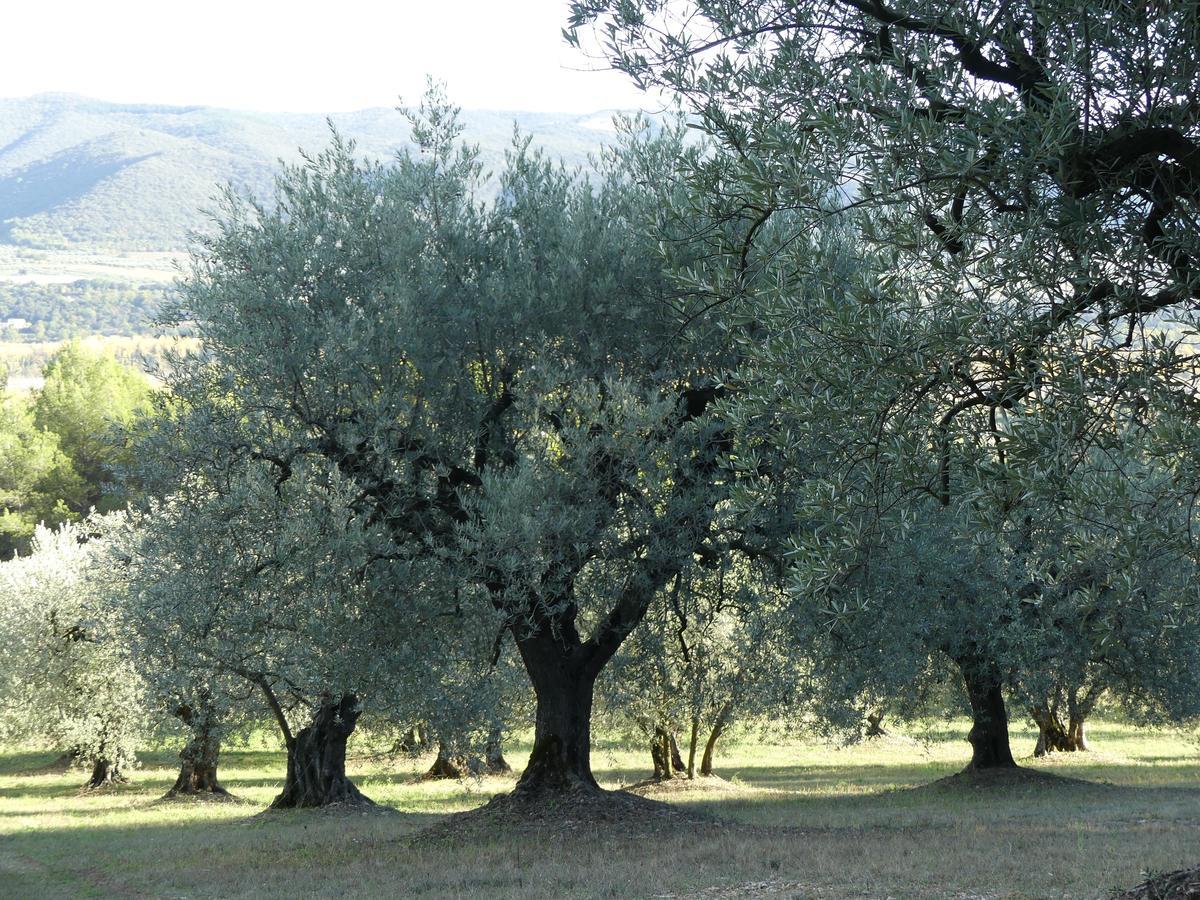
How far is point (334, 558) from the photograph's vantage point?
13641 mm

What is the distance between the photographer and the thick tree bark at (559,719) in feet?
55.2

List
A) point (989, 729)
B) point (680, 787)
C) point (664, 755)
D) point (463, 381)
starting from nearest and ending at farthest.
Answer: point (463, 381) → point (989, 729) → point (680, 787) → point (664, 755)

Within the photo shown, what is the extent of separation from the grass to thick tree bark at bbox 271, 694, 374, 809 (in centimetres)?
135

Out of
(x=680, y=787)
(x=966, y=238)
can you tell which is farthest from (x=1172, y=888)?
(x=680, y=787)

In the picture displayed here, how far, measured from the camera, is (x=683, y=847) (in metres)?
15.2

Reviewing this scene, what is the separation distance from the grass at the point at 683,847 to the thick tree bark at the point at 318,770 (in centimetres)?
135

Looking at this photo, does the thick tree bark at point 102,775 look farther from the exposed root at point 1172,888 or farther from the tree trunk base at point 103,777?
the exposed root at point 1172,888

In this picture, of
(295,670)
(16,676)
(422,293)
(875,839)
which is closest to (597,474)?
(422,293)

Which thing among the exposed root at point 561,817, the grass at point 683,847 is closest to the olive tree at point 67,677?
the grass at point 683,847

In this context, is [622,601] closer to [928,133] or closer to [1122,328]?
[1122,328]

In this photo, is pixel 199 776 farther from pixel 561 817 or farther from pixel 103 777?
pixel 561 817

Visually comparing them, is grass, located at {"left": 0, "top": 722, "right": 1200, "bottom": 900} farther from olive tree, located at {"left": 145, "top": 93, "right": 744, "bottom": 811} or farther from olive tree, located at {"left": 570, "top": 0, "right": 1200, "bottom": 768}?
olive tree, located at {"left": 570, "top": 0, "right": 1200, "bottom": 768}

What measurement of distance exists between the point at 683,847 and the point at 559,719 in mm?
2998

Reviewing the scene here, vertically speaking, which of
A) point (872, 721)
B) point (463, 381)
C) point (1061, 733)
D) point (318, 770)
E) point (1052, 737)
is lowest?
point (1052, 737)
